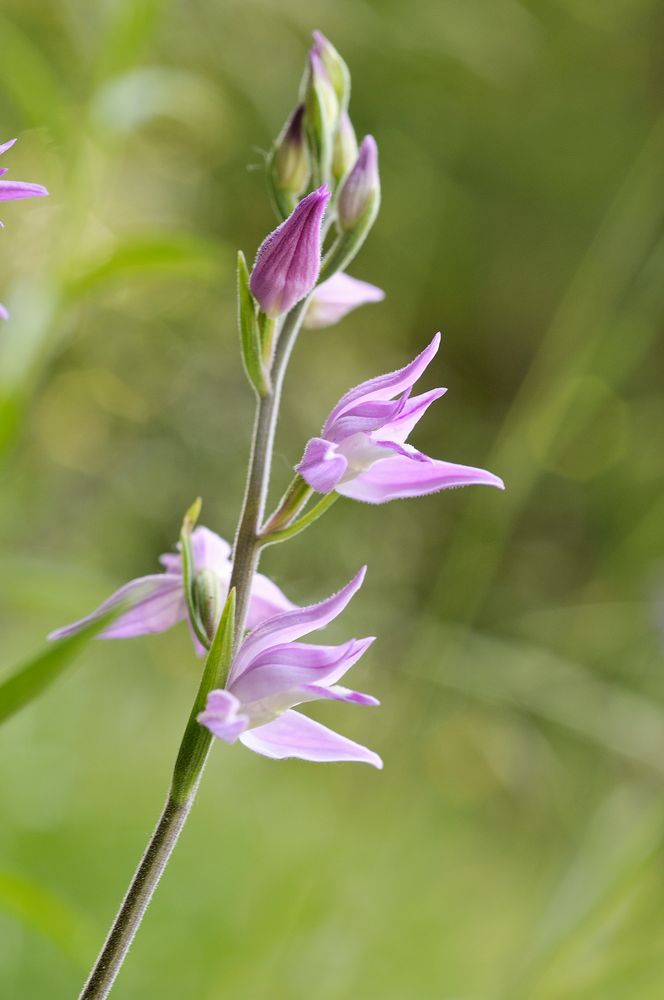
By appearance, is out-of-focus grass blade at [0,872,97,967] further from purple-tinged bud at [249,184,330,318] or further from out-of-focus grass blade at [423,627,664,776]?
out-of-focus grass blade at [423,627,664,776]

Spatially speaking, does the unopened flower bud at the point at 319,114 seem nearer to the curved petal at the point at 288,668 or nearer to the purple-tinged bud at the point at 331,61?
the purple-tinged bud at the point at 331,61

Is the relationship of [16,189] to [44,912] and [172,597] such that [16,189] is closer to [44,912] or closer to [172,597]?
[172,597]

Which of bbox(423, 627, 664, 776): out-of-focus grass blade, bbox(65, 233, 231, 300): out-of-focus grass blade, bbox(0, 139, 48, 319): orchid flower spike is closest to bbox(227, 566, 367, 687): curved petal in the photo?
bbox(0, 139, 48, 319): orchid flower spike

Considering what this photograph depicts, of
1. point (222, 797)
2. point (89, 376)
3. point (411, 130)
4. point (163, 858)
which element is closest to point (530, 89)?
point (411, 130)

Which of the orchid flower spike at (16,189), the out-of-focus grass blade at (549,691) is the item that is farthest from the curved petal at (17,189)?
the out-of-focus grass blade at (549,691)

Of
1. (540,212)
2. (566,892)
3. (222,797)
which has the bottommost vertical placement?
(222,797)

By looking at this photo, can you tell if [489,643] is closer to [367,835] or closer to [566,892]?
[566,892]
